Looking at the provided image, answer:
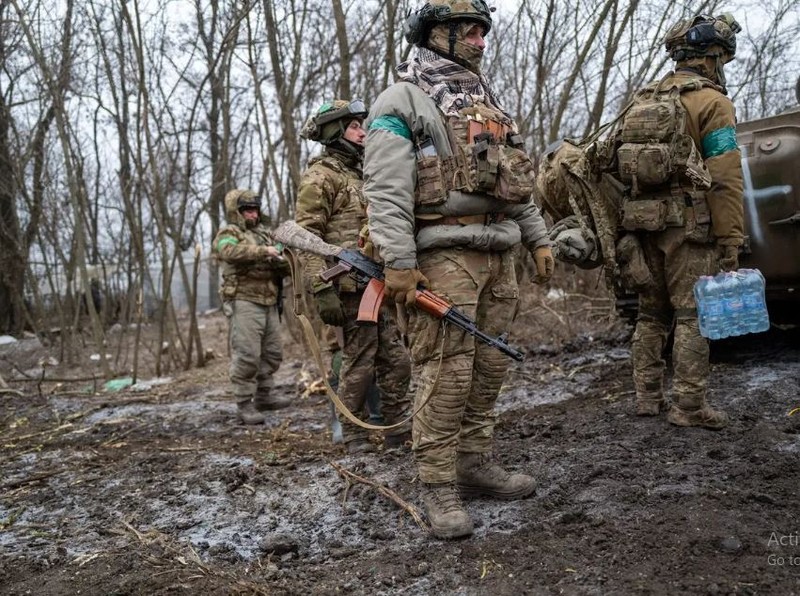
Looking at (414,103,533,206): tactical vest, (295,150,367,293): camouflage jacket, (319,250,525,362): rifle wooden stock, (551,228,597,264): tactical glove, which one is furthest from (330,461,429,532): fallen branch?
(551,228,597,264): tactical glove

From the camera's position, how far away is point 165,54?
9609mm

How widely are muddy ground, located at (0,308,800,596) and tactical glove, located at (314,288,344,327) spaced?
0.86 metres

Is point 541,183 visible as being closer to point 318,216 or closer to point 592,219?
point 592,219

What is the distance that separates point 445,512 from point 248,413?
3.09m

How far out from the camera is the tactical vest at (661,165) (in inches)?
142

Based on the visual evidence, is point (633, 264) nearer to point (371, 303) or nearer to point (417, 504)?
point (371, 303)

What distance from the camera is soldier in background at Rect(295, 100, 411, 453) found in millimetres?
4297

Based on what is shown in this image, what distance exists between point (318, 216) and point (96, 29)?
6.06m

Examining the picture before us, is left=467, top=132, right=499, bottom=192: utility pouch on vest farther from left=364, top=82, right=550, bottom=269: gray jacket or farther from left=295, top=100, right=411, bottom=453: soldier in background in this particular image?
left=295, top=100, right=411, bottom=453: soldier in background

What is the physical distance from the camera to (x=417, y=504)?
10.7 feet

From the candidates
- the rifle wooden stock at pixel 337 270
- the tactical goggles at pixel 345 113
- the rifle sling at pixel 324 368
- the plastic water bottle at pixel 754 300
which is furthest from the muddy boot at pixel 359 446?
the plastic water bottle at pixel 754 300

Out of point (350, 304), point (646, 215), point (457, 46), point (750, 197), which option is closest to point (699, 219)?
point (646, 215)

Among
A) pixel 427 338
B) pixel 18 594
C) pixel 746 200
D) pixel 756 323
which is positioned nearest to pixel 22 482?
pixel 18 594

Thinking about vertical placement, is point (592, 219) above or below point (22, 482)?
above
